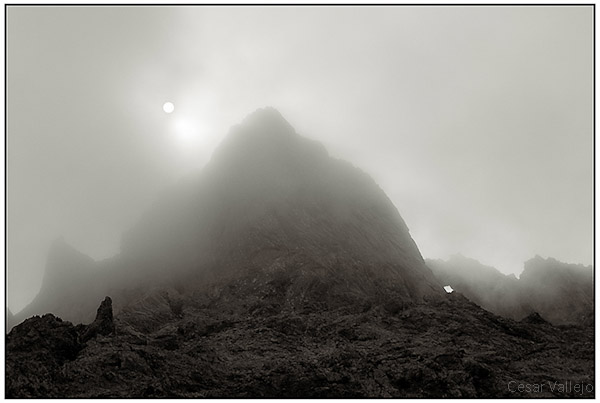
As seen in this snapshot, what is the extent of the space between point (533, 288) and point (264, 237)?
2398 inches

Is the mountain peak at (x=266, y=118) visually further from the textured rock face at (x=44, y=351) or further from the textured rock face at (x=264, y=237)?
the textured rock face at (x=44, y=351)

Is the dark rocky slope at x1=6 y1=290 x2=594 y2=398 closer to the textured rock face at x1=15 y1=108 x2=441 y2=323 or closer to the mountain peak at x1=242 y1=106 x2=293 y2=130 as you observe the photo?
the textured rock face at x1=15 y1=108 x2=441 y2=323

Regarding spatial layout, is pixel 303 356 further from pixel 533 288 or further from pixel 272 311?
pixel 533 288

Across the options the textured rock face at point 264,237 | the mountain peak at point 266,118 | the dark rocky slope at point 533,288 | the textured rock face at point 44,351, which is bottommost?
the dark rocky slope at point 533,288

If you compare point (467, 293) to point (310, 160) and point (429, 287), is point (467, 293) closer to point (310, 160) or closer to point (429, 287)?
point (429, 287)

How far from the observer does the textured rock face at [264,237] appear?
5072 centimetres

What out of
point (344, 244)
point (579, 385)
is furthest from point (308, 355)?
point (344, 244)

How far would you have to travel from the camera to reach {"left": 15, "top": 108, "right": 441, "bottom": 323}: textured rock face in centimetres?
5072

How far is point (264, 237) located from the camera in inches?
2206

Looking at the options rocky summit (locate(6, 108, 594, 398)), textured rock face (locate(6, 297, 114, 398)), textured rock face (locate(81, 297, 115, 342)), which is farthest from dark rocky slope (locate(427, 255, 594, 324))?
textured rock face (locate(6, 297, 114, 398))

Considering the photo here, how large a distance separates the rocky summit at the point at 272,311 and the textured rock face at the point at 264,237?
12.6 inches

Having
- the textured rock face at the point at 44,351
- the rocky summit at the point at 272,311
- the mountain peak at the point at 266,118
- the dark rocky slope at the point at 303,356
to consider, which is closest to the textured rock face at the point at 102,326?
the textured rock face at the point at 44,351

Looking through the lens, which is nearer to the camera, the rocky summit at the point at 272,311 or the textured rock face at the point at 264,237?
the rocky summit at the point at 272,311

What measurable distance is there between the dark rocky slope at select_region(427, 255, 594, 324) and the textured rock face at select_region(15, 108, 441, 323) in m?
24.3
